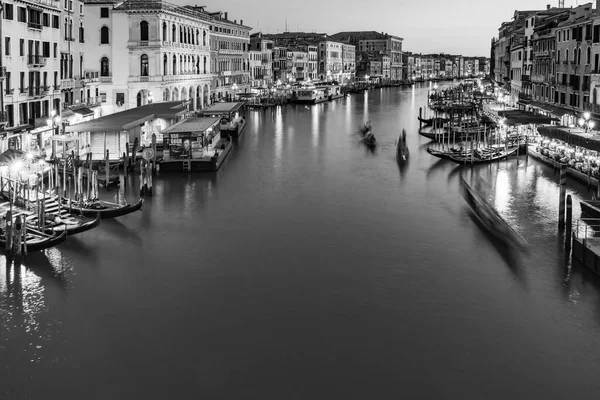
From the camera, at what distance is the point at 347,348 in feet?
32.8

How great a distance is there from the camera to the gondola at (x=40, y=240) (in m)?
13.7

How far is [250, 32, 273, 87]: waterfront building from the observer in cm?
6988

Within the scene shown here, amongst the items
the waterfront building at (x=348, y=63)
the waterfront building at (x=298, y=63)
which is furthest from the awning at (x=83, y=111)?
the waterfront building at (x=348, y=63)

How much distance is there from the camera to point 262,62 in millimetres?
71312

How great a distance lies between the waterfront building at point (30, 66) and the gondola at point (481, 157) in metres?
15.7

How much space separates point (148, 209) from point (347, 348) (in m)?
10.1

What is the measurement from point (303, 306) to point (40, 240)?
597 centimetres

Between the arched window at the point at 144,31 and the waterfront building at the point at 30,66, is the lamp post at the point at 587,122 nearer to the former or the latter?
the waterfront building at the point at 30,66

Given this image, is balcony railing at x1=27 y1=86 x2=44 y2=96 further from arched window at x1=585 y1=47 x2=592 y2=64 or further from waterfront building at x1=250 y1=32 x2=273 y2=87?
waterfront building at x1=250 y1=32 x2=273 y2=87

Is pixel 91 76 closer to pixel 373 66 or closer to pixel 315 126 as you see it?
pixel 315 126

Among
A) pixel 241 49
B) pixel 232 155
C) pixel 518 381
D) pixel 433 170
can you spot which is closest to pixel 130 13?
pixel 232 155

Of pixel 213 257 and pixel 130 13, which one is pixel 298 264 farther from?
pixel 130 13

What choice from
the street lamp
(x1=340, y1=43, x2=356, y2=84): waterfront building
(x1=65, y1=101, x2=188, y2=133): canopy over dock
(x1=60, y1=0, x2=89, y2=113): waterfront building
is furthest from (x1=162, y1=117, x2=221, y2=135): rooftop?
(x1=340, y1=43, x2=356, y2=84): waterfront building

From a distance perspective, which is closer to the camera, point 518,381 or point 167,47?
point 518,381
